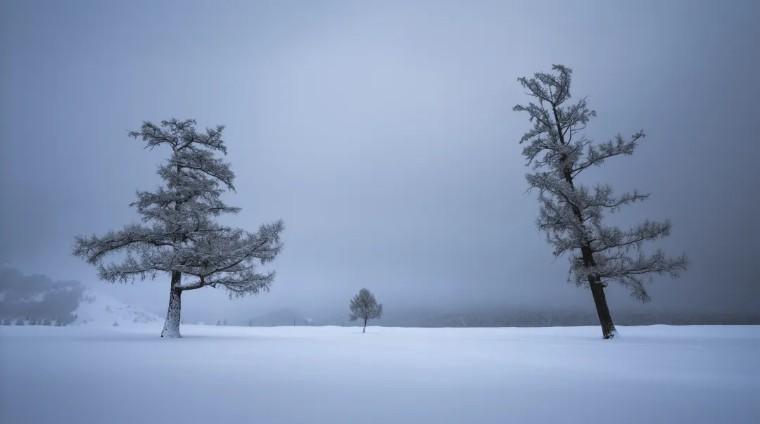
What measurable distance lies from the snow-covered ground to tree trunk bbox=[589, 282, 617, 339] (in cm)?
617

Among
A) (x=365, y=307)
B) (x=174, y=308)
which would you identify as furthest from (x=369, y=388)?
(x=365, y=307)

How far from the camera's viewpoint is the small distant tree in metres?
36.1

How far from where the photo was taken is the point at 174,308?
1678 cm

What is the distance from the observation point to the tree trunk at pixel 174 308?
16.4 m

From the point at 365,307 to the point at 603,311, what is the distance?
2325 cm

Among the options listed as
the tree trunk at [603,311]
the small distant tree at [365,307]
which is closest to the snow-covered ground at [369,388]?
the tree trunk at [603,311]

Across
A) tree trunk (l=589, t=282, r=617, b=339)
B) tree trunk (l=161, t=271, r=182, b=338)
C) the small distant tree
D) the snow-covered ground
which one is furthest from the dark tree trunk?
the small distant tree

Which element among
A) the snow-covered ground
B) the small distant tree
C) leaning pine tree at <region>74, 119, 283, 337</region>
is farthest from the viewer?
the small distant tree

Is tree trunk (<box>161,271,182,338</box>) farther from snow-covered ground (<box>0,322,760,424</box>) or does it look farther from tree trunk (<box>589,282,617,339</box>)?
tree trunk (<box>589,282,617,339</box>)

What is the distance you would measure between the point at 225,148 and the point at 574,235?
17114 millimetres

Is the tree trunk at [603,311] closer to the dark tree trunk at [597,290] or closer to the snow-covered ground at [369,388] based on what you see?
the dark tree trunk at [597,290]

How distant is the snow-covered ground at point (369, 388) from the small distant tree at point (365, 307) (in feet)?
87.3

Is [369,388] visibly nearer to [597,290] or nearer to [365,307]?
[597,290]

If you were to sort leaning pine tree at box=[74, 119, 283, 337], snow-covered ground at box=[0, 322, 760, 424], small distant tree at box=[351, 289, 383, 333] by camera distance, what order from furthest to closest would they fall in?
small distant tree at box=[351, 289, 383, 333] < leaning pine tree at box=[74, 119, 283, 337] < snow-covered ground at box=[0, 322, 760, 424]
